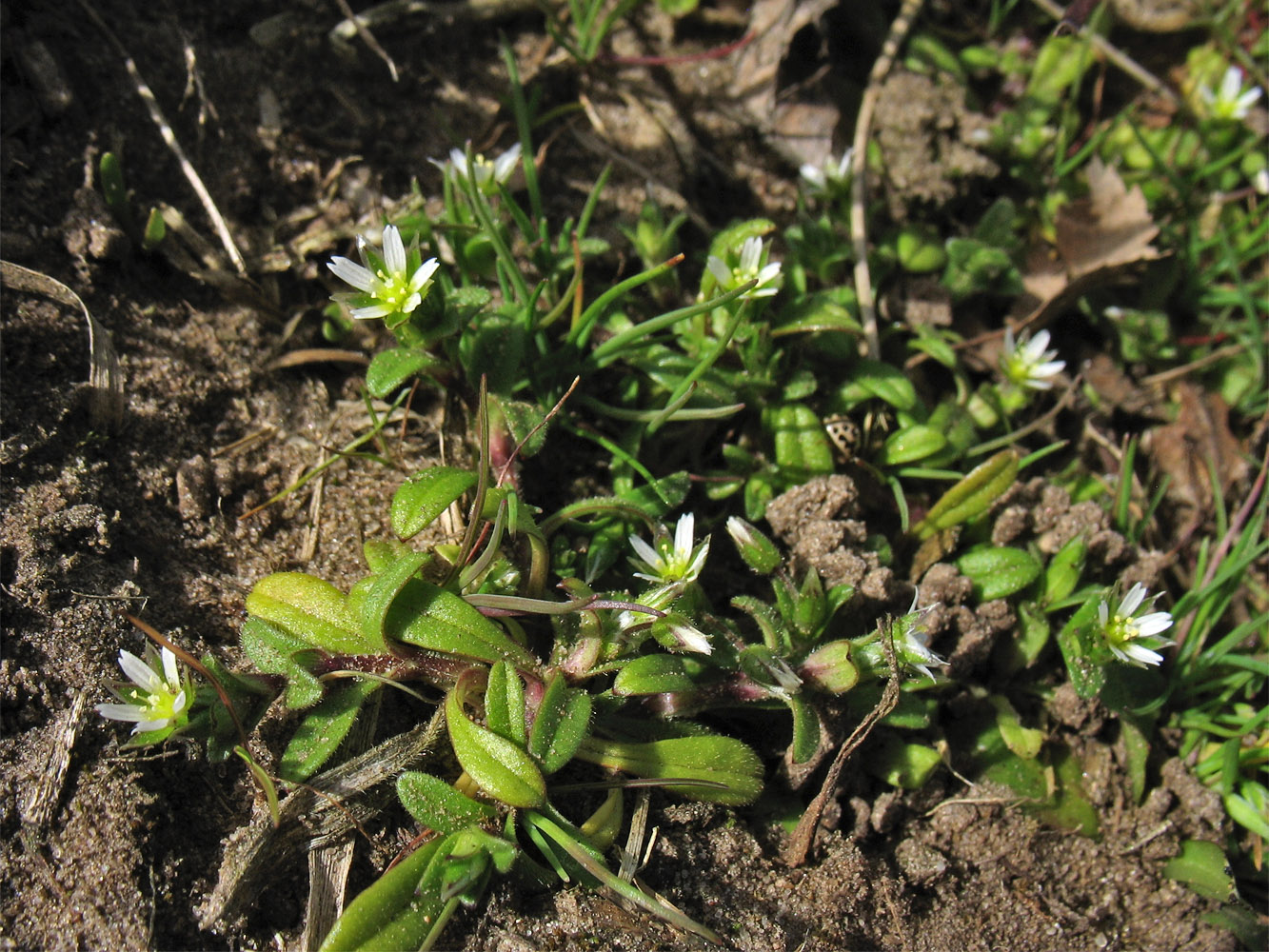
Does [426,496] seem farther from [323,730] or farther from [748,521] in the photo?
[748,521]

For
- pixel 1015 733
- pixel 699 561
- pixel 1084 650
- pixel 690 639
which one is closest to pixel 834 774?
pixel 690 639

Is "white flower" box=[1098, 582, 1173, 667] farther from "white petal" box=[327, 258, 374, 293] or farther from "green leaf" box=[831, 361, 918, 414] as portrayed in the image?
"white petal" box=[327, 258, 374, 293]

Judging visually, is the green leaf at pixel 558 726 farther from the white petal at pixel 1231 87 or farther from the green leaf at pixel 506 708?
the white petal at pixel 1231 87

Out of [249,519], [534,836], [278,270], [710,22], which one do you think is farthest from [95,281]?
[710,22]

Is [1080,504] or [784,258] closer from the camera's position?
[1080,504]

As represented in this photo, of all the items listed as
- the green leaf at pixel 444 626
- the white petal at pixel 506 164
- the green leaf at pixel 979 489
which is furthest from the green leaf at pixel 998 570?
the white petal at pixel 506 164

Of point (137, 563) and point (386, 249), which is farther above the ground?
point (386, 249)

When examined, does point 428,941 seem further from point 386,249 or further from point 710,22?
point 710,22
